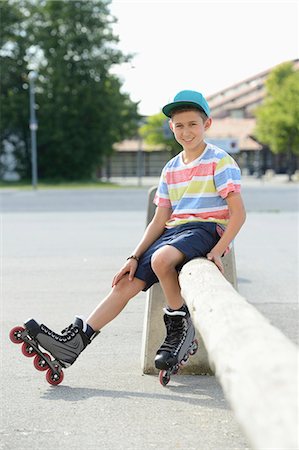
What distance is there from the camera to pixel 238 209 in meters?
4.51

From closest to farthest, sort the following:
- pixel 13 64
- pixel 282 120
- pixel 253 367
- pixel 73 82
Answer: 1. pixel 253 367
2. pixel 73 82
3. pixel 13 64
4. pixel 282 120

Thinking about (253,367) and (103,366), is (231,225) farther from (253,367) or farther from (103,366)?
(253,367)

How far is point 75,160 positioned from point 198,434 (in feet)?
173

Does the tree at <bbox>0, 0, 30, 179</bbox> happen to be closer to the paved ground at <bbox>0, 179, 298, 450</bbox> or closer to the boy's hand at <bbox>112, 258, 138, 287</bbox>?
the paved ground at <bbox>0, 179, 298, 450</bbox>

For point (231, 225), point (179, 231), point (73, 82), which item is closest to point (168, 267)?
point (179, 231)

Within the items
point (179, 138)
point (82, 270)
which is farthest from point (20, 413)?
point (82, 270)

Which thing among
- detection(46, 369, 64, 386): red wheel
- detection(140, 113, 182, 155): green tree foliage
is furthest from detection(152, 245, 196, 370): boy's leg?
detection(140, 113, 182, 155): green tree foliage

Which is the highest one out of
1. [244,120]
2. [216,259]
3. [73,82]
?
[73,82]

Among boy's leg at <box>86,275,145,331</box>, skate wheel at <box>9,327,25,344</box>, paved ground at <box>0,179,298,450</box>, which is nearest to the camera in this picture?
paved ground at <box>0,179,298,450</box>

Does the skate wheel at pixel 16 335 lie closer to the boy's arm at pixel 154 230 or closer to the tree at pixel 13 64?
the boy's arm at pixel 154 230

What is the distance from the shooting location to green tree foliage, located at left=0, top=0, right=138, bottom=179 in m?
54.3

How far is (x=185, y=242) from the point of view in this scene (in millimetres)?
4434

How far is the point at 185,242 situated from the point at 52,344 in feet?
A: 3.05

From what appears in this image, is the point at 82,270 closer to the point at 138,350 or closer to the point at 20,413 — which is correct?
the point at 138,350
